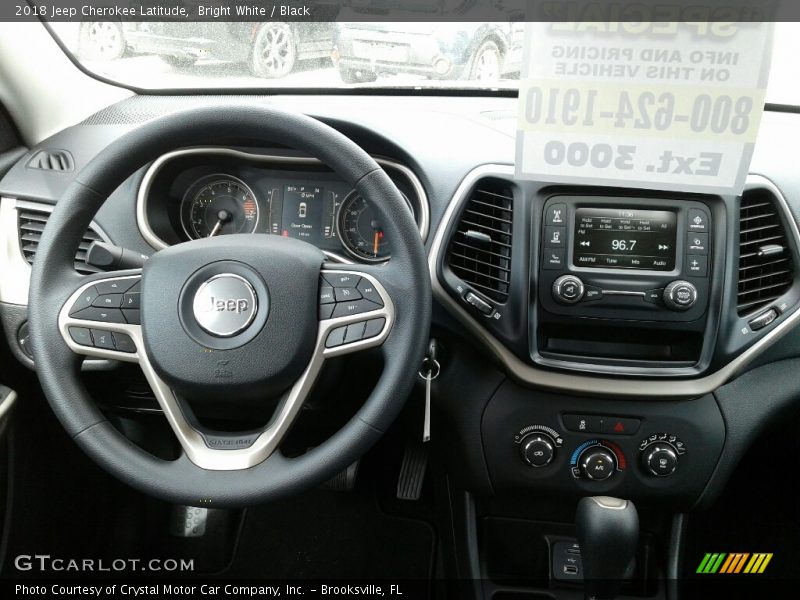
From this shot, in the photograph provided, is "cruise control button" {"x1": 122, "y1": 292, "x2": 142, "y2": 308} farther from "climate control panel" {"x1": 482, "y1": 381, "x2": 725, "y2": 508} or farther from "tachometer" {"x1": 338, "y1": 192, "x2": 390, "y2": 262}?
"climate control panel" {"x1": 482, "y1": 381, "x2": 725, "y2": 508}

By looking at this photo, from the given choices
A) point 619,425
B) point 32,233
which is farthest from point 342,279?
point 32,233

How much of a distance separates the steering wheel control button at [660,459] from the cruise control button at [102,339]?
99 cm

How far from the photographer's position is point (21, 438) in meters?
1.63

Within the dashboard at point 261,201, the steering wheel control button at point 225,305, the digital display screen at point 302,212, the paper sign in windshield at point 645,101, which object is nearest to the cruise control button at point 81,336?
the steering wheel control button at point 225,305

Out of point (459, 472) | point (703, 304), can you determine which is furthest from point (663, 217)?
point (459, 472)

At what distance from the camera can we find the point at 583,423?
1384 mm

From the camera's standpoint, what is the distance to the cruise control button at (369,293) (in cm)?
107

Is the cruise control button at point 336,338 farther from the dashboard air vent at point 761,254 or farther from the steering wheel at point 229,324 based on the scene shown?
the dashboard air vent at point 761,254

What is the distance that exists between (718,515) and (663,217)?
0.80 m

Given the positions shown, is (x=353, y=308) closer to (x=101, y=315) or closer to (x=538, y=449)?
(x=101, y=315)

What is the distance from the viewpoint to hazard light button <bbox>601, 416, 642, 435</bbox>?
138cm

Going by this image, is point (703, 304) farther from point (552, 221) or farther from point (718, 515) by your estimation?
point (718, 515)

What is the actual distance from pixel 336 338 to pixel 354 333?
3 centimetres

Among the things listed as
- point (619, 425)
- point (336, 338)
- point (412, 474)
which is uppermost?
point (336, 338)
